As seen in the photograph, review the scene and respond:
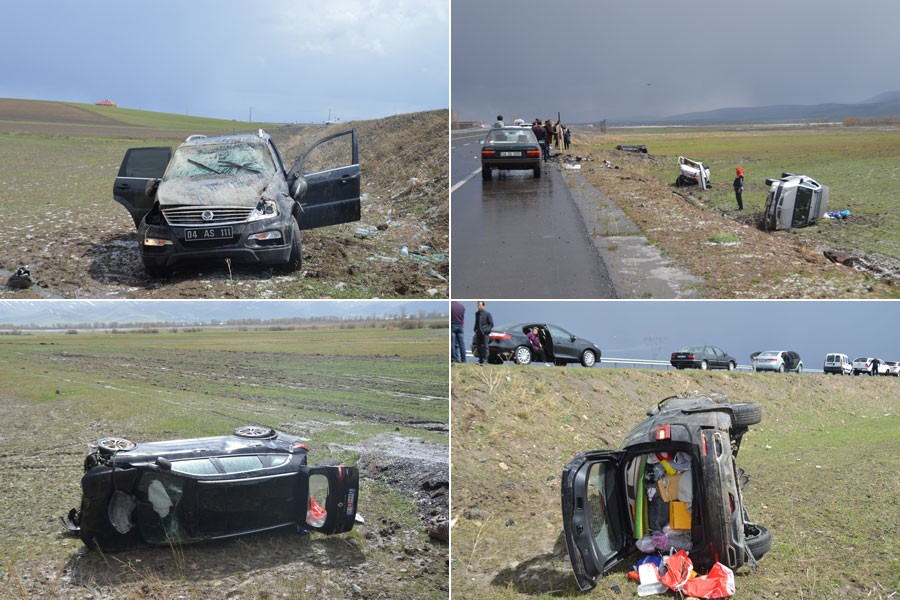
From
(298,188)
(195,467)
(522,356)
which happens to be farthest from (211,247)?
(522,356)

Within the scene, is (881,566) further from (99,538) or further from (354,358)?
(99,538)

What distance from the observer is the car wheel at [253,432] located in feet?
26.0

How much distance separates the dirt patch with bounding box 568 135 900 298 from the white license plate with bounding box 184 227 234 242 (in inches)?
273

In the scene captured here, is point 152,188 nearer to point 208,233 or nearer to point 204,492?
point 208,233

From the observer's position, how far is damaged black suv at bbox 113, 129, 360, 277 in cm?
805

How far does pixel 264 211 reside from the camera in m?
8.43

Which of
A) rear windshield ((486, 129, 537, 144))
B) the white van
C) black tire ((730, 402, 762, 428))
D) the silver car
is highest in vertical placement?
rear windshield ((486, 129, 537, 144))

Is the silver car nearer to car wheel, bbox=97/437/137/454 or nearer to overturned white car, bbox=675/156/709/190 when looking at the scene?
overturned white car, bbox=675/156/709/190

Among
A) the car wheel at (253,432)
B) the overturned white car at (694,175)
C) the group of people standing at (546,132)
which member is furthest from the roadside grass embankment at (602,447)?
the group of people standing at (546,132)

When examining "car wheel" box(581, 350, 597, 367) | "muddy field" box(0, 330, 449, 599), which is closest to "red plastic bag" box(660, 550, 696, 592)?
"muddy field" box(0, 330, 449, 599)

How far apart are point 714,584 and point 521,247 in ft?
25.5

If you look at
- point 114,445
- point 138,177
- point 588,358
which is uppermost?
point 138,177

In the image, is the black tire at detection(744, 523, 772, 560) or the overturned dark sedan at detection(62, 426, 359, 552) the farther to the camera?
the black tire at detection(744, 523, 772, 560)

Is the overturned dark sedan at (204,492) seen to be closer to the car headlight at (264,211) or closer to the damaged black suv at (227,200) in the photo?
the damaged black suv at (227,200)
